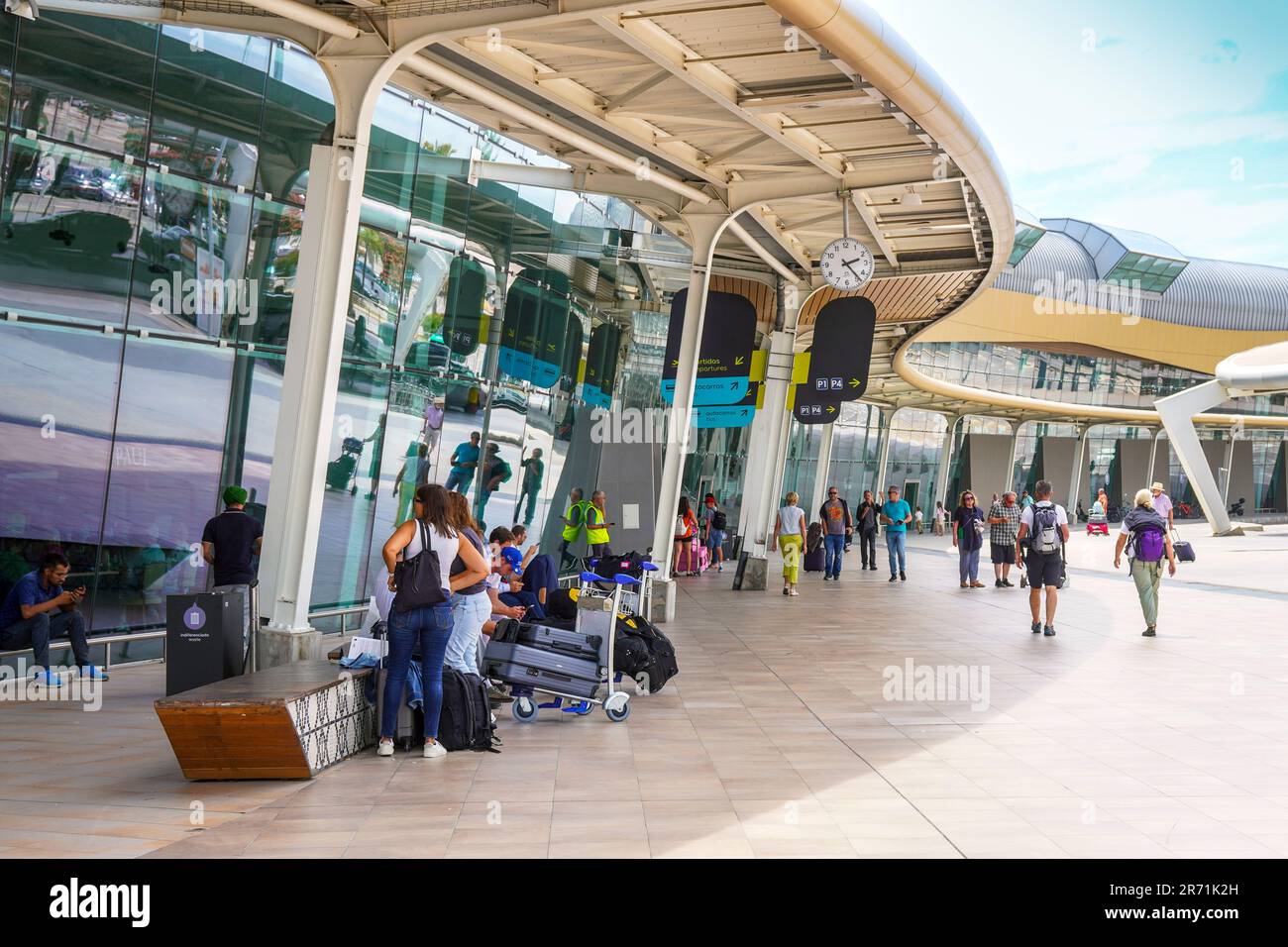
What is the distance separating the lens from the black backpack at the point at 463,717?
25.0 feet

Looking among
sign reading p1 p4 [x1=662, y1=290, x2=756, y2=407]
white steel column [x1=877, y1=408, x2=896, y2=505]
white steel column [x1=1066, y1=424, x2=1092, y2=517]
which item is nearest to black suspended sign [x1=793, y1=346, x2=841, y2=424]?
sign reading p1 p4 [x1=662, y1=290, x2=756, y2=407]

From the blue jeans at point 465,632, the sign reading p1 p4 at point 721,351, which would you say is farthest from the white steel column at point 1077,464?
the blue jeans at point 465,632

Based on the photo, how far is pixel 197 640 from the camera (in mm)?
8297

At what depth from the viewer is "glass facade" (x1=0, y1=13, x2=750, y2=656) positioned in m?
10.2

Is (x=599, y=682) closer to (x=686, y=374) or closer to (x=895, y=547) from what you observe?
(x=686, y=374)

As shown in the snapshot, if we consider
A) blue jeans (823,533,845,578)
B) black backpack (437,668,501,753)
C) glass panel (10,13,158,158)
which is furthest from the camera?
blue jeans (823,533,845,578)

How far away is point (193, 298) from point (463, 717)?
249 inches

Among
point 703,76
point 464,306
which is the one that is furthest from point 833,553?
point 703,76

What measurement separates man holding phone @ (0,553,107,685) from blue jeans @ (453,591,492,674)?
12.3ft

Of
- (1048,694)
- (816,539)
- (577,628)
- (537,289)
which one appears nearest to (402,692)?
(577,628)

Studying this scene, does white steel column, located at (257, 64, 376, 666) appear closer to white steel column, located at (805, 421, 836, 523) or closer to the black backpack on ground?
the black backpack on ground

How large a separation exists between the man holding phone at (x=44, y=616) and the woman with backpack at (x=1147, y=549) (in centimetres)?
1103

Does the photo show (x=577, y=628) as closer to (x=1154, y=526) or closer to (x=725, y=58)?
(x=725, y=58)
